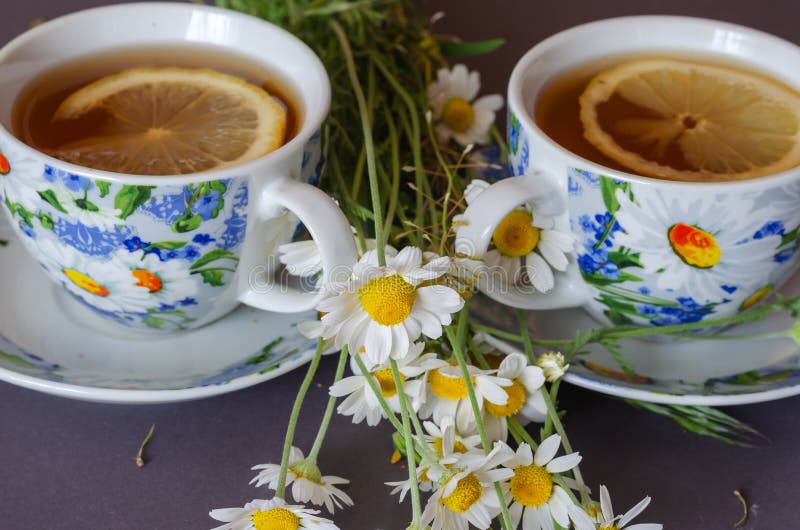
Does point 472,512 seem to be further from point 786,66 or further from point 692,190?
point 786,66

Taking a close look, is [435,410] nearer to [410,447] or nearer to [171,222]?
[410,447]

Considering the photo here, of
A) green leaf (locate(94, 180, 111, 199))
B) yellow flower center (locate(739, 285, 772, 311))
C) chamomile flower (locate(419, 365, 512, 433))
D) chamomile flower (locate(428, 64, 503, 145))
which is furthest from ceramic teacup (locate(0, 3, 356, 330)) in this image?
yellow flower center (locate(739, 285, 772, 311))

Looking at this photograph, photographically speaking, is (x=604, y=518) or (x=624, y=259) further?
(x=624, y=259)

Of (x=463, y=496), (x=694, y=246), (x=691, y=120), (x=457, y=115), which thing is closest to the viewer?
(x=463, y=496)

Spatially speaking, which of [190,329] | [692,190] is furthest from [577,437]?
[190,329]

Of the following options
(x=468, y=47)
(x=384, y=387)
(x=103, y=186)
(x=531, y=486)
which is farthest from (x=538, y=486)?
(x=468, y=47)

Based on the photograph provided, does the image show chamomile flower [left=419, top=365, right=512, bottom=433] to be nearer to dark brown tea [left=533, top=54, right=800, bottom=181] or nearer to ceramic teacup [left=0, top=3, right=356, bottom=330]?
ceramic teacup [left=0, top=3, right=356, bottom=330]
